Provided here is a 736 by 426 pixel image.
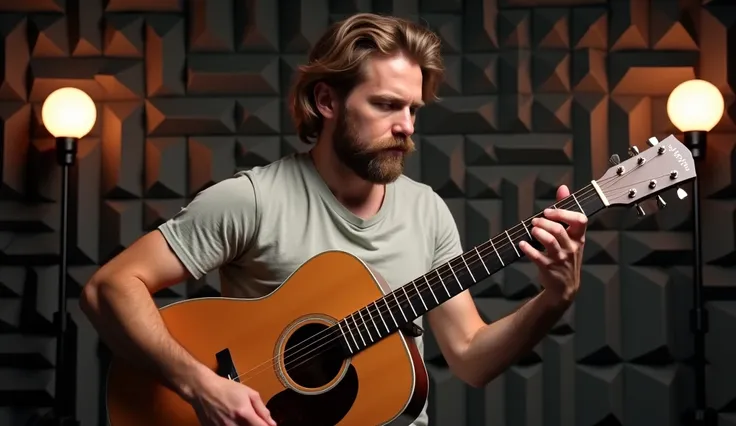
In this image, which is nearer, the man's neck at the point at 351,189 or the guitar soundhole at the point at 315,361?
the guitar soundhole at the point at 315,361

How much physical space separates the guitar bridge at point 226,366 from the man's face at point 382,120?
509 millimetres

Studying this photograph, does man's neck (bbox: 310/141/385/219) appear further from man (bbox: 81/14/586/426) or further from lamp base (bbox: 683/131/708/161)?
lamp base (bbox: 683/131/708/161)

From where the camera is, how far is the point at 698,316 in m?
3.22

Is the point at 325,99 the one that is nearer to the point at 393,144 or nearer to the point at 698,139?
the point at 393,144

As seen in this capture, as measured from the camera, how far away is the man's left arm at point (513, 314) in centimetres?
165

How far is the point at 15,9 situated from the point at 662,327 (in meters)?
2.97

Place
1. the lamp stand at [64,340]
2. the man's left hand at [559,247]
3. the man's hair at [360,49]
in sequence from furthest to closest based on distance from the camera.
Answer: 1. the lamp stand at [64,340]
2. the man's hair at [360,49]
3. the man's left hand at [559,247]

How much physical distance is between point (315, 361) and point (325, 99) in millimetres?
680

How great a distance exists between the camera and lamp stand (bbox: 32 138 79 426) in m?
3.31

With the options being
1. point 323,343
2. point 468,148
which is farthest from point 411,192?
point 468,148

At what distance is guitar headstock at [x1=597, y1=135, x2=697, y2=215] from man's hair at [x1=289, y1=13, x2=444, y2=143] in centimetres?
58

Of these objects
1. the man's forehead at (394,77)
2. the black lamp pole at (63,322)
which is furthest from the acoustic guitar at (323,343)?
the black lamp pole at (63,322)

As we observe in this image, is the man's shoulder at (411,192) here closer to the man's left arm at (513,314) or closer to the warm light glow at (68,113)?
the man's left arm at (513,314)

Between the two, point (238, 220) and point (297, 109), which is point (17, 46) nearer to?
point (297, 109)
